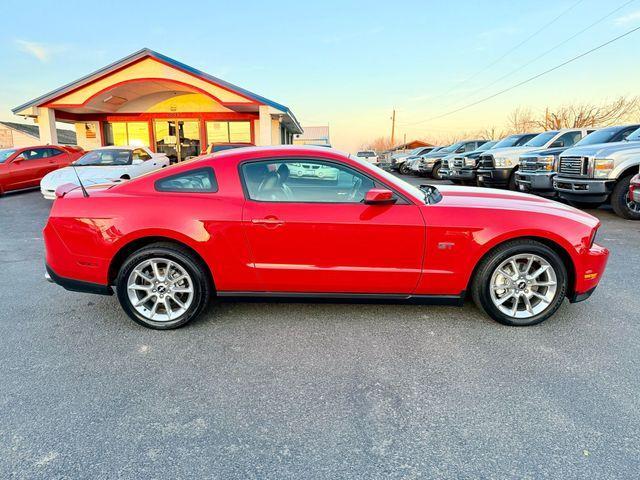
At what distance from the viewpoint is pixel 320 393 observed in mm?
2521

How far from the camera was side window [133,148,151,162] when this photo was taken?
12128mm

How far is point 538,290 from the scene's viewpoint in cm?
348

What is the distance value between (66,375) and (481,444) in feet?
8.63

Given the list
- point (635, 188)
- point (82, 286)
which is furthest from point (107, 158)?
point (635, 188)

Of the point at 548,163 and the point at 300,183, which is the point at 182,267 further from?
the point at 548,163

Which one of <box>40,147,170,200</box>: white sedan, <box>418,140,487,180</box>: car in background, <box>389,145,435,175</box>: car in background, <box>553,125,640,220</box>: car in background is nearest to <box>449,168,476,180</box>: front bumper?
<box>418,140,487,180</box>: car in background

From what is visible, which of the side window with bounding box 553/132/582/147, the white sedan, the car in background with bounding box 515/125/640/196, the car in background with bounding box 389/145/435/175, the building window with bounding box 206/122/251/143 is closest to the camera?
the car in background with bounding box 515/125/640/196

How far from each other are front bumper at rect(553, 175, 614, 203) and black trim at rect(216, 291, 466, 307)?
22.0 ft

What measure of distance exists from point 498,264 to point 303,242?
162 cm

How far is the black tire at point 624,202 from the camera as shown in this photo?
26.8 feet

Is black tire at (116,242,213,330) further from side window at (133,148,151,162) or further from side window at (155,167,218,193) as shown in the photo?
side window at (133,148,151,162)

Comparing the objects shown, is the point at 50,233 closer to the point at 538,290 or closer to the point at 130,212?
the point at 130,212

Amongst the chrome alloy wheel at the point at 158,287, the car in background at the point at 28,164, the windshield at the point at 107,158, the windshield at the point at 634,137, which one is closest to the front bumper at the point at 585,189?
the windshield at the point at 634,137

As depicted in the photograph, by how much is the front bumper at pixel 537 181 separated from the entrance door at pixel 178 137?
15901 millimetres
